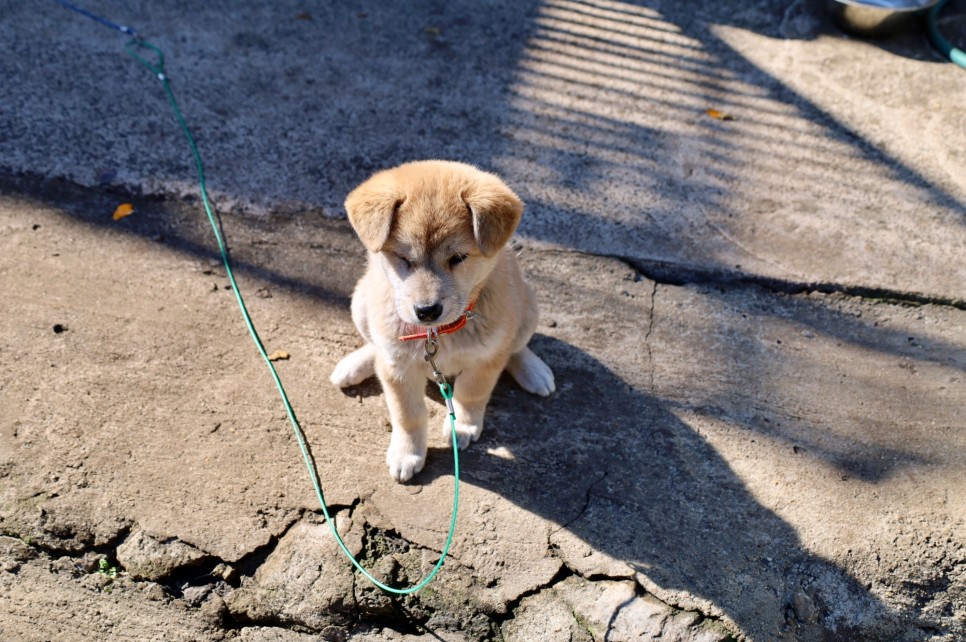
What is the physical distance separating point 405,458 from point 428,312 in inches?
30.5

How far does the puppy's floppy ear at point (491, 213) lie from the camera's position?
8.05 ft

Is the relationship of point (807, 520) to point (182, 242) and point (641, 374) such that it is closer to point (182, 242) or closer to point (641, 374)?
point (641, 374)

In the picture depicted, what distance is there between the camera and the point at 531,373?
3.30m

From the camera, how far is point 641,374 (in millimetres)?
3441

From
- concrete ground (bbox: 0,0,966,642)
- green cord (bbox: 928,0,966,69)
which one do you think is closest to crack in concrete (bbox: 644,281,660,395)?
concrete ground (bbox: 0,0,966,642)

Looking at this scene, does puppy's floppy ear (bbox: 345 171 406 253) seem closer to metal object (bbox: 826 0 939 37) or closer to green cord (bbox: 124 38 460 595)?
green cord (bbox: 124 38 460 595)

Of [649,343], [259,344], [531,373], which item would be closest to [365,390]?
[259,344]

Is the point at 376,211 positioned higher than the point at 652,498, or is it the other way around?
the point at 376,211

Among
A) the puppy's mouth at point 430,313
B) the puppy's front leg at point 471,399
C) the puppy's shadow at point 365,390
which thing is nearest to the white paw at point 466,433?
the puppy's front leg at point 471,399

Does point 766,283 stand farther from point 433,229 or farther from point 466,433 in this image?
point 433,229

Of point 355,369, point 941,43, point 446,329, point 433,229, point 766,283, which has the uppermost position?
point 941,43

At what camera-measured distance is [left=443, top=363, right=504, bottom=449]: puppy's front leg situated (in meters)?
2.95

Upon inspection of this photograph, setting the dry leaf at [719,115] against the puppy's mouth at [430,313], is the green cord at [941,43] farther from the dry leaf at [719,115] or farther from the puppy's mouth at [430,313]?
the puppy's mouth at [430,313]

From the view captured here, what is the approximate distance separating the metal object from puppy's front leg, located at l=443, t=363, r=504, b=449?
4.30m
